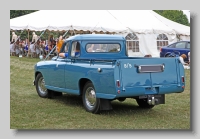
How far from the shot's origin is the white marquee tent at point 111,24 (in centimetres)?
2262

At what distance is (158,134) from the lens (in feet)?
21.4

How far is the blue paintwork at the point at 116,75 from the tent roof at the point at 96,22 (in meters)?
13.6

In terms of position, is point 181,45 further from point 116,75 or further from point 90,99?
point 116,75

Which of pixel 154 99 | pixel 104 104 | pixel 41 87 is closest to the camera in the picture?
pixel 154 99

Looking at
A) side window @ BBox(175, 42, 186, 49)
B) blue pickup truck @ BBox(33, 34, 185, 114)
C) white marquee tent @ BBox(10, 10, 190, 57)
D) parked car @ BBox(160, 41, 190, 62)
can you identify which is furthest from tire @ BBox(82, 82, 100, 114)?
white marquee tent @ BBox(10, 10, 190, 57)

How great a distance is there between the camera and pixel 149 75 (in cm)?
744

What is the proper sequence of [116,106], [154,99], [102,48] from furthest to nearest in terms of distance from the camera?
1. [102,48]
2. [116,106]
3. [154,99]

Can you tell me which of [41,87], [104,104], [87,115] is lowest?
[87,115]

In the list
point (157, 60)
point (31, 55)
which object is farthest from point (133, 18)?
point (157, 60)

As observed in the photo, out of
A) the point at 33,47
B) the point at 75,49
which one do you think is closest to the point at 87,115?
the point at 75,49

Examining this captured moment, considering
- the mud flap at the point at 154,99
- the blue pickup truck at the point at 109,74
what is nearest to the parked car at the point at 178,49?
the blue pickup truck at the point at 109,74

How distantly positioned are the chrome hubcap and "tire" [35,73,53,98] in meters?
2.07

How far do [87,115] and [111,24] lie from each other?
15738 millimetres

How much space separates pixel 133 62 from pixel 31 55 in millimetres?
18920
